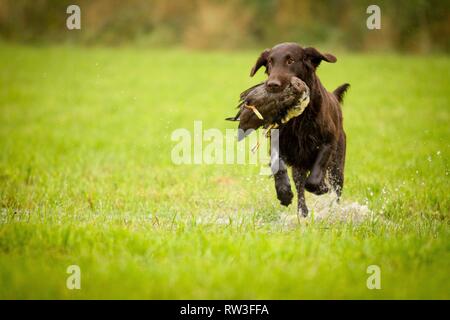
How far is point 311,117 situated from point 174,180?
2.24 meters

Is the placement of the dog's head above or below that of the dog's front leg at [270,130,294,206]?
above

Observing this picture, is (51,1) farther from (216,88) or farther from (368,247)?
(368,247)

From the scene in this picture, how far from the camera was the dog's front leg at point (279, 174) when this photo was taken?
14.3ft

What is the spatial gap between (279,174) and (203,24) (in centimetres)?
2474

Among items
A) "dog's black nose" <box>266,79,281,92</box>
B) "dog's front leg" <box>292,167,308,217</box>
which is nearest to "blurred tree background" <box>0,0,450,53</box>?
"dog's front leg" <box>292,167,308,217</box>

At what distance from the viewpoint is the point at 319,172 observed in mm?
4512

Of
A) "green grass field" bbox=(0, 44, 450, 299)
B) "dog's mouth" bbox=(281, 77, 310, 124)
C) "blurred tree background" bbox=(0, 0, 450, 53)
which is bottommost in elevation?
"green grass field" bbox=(0, 44, 450, 299)

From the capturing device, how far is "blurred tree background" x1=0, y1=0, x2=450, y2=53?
87.0 ft

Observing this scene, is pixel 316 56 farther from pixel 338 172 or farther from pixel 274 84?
pixel 338 172

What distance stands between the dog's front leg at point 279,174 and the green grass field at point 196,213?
25 cm

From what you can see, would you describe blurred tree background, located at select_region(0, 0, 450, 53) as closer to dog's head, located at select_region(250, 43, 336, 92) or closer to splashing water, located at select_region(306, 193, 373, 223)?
splashing water, located at select_region(306, 193, 373, 223)

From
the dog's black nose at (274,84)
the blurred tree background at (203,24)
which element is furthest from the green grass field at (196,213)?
the blurred tree background at (203,24)

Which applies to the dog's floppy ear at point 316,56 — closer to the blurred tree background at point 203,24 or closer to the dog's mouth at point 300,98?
the dog's mouth at point 300,98

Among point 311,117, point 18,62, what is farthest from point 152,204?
point 18,62
